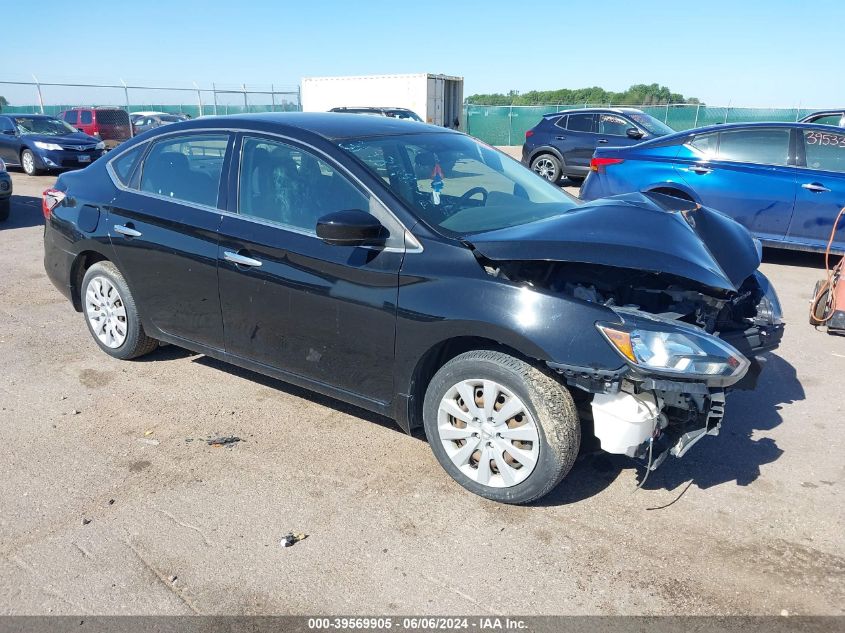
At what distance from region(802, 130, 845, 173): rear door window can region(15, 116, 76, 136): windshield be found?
56.7ft

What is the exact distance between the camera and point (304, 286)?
3.73m

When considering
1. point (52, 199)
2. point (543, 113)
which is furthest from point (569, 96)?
point (52, 199)

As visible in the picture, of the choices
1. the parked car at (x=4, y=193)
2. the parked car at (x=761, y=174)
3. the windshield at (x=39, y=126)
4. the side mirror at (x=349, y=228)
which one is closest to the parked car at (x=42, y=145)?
the windshield at (x=39, y=126)

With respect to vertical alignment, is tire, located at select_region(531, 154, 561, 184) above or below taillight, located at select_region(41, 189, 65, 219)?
below

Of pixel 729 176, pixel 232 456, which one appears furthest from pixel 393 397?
pixel 729 176

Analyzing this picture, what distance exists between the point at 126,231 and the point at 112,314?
724 millimetres

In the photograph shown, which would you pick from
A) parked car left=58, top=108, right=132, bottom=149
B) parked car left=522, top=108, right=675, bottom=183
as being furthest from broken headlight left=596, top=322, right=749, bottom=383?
parked car left=58, top=108, right=132, bottom=149

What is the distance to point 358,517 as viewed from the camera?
3.28 metres

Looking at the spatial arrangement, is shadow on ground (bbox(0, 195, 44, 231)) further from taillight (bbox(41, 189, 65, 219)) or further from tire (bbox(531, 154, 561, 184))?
tire (bbox(531, 154, 561, 184))

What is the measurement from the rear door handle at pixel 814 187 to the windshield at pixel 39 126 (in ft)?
57.0

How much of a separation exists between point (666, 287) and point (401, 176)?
1.52m

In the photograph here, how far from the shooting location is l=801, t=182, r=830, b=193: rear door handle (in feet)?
24.5

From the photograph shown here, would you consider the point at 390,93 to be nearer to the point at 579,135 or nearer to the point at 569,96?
the point at 579,135

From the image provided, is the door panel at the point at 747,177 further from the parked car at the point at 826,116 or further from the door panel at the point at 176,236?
the door panel at the point at 176,236
